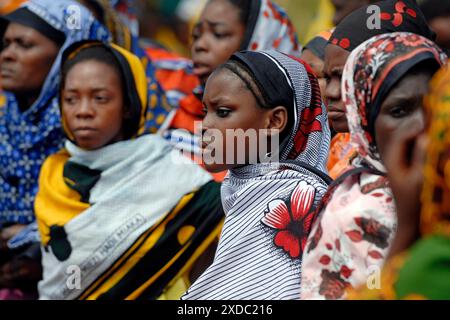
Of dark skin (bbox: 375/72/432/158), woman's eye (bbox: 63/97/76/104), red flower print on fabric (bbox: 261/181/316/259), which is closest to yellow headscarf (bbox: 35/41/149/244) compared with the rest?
woman's eye (bbox: 63/97/76/104)

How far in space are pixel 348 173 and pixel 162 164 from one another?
6.38ft

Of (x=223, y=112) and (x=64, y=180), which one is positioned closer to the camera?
(x=223, y=112)

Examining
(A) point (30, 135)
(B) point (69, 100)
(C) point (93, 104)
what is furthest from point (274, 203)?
(A) point (30, 135)

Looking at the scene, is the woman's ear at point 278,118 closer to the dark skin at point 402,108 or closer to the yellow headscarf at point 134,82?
the dark skin at point 402,108

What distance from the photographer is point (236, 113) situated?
362 centimetres

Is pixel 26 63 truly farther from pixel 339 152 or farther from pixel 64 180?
pixel 339 152

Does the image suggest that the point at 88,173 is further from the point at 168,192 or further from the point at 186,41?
the point at 186,41

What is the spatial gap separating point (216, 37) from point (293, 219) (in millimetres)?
2366

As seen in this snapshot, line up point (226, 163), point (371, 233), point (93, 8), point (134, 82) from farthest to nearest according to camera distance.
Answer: point (93, 8) < point (134, 82) < point (226, 163) < point (371, 233)

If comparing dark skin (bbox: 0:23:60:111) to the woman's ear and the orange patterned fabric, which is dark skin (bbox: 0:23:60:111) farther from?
the woman's ear

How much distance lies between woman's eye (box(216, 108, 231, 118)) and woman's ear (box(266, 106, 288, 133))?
0.51 ft

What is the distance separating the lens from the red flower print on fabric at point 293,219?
3.28 meters

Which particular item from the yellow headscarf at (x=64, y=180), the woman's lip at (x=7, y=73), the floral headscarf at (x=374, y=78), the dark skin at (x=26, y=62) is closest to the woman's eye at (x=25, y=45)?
the dark skin at (x=26, y=62)

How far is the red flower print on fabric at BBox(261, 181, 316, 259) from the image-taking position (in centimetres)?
328
